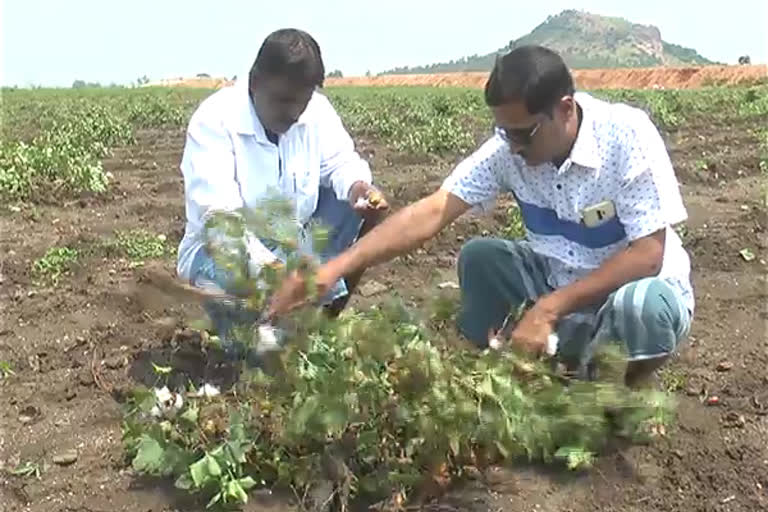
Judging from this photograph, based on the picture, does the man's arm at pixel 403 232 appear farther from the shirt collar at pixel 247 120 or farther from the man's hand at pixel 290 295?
the shirt collar at pixel 247 120

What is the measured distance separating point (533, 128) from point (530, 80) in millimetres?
145

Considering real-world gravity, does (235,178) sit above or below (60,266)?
above

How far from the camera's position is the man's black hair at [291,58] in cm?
348

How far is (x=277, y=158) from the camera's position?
3793 mm

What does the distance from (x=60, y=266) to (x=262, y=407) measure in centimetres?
280

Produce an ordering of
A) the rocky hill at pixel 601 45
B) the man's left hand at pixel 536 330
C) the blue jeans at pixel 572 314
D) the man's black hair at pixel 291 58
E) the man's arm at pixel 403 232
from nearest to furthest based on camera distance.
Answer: the man's left hand at pixel 536 330 → the blue jeans at pixel 572 314 → the man's arm at pixel 403 232 → the man's black hair at pixel 291 58 → the rocky hill at pixel 601 45

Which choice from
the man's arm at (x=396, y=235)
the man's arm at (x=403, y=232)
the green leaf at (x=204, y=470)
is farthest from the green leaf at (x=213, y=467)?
the man's arm at (x=403, y=232)

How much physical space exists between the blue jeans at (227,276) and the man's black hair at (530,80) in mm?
612

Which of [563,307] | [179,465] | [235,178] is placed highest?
[235,178]

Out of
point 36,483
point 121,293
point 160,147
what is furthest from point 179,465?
point 160,147

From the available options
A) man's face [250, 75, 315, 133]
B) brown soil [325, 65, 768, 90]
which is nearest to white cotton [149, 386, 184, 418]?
man's face [250, 75, 315, 133]

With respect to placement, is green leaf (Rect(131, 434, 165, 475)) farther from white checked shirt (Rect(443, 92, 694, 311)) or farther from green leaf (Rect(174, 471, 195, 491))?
white checked shirt (Rect(443, 92, 694, 311))

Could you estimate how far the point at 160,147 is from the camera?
35.7 ft

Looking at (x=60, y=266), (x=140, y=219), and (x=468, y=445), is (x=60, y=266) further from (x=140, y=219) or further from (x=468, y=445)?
(x=468, y=445)
